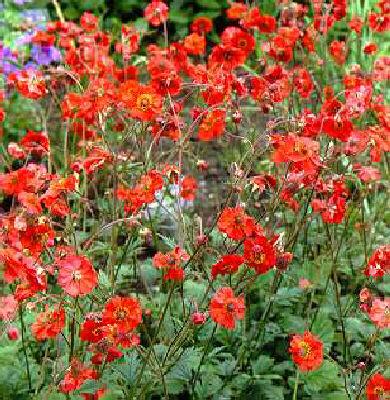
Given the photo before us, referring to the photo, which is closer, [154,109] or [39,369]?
[154,109]

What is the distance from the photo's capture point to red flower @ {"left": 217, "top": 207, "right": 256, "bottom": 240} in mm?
2367

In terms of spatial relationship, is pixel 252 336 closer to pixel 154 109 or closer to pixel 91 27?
pixel 154 109

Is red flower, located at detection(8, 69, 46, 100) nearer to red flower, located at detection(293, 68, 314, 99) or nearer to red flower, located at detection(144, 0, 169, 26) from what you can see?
red flower, located at detection(144, 0, 169, 26)

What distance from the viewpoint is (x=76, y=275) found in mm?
2121

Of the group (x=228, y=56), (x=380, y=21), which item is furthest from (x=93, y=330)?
(x=380, y=21)

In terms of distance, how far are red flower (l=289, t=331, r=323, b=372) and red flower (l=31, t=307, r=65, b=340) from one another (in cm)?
58

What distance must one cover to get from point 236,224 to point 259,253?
0.30ft

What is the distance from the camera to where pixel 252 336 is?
289 cm

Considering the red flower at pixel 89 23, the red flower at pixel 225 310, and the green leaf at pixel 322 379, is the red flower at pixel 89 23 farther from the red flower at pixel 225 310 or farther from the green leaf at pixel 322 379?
the red flower at pixel 225 310

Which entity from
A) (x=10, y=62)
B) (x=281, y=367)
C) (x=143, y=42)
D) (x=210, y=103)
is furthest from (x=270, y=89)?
(x=143, y=42)

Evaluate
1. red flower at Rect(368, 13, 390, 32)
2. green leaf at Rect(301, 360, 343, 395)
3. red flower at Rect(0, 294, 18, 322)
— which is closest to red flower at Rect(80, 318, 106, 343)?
red flower at Rect(0, 294, 18, 322)

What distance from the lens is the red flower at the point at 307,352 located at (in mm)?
2389

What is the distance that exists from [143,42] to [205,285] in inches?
140

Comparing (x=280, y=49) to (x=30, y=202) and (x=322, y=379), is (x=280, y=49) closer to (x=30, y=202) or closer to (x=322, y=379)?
(x=322, y=379)
